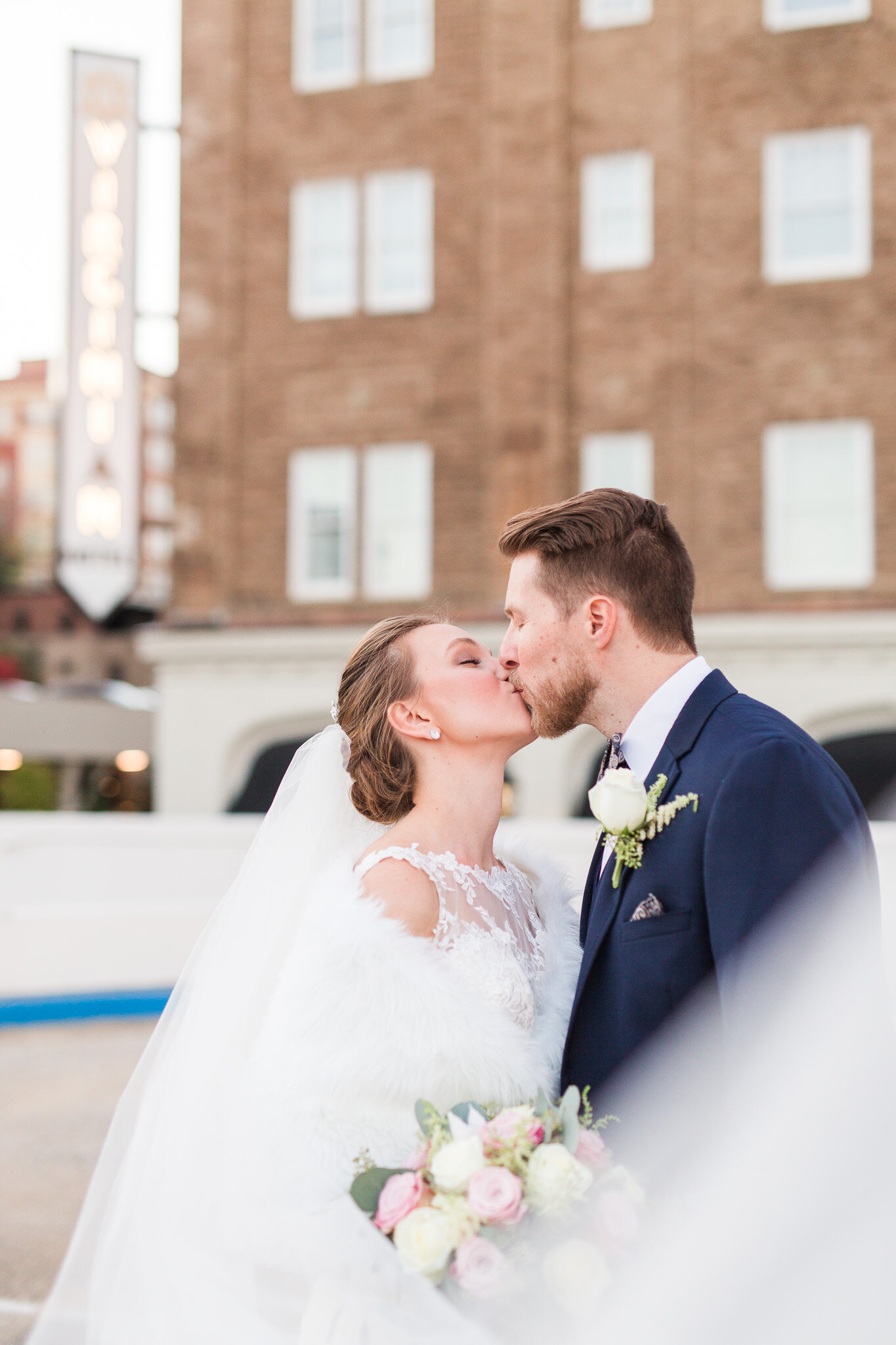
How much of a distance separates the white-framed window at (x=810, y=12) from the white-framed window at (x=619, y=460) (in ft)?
16.6

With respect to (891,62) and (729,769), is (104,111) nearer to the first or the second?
(891,62)

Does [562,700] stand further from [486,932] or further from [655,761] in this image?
[486,932]

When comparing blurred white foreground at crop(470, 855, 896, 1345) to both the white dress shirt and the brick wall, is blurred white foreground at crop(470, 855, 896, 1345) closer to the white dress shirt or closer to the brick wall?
the white dress shirt

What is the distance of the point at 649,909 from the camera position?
2.45 meters

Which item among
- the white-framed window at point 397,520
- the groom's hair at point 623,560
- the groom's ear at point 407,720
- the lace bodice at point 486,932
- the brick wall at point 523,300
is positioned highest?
the brick wall at point 523,300

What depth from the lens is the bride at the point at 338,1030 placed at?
103 inches

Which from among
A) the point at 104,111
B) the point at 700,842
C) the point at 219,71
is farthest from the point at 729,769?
the point at 219,71

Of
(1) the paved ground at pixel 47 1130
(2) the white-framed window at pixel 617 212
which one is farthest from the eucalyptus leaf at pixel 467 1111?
(2) the white-framed window at pixel 617 212

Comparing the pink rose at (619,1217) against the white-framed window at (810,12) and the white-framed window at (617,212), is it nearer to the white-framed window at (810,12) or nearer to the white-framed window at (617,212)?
the white-framed window at (617,212)

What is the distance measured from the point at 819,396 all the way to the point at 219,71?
29.2ft

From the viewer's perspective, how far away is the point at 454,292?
1516 cm

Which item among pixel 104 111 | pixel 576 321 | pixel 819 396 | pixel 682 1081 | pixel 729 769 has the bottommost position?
pixel 682 1081

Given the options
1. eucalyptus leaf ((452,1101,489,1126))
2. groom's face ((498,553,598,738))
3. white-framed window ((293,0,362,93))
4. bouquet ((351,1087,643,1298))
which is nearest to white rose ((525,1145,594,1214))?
bouquet ((351,1087,643,1298))

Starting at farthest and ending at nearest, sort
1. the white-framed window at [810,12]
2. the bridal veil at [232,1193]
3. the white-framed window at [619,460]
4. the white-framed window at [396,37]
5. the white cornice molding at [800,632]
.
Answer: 1. the white-framed window at [396,37]
2. the white-framed window at [619,460]
3. the white-framed window at [810,12]
4. the white cornice molding at [800,632]
5. the bridal veil at [232,1193]
